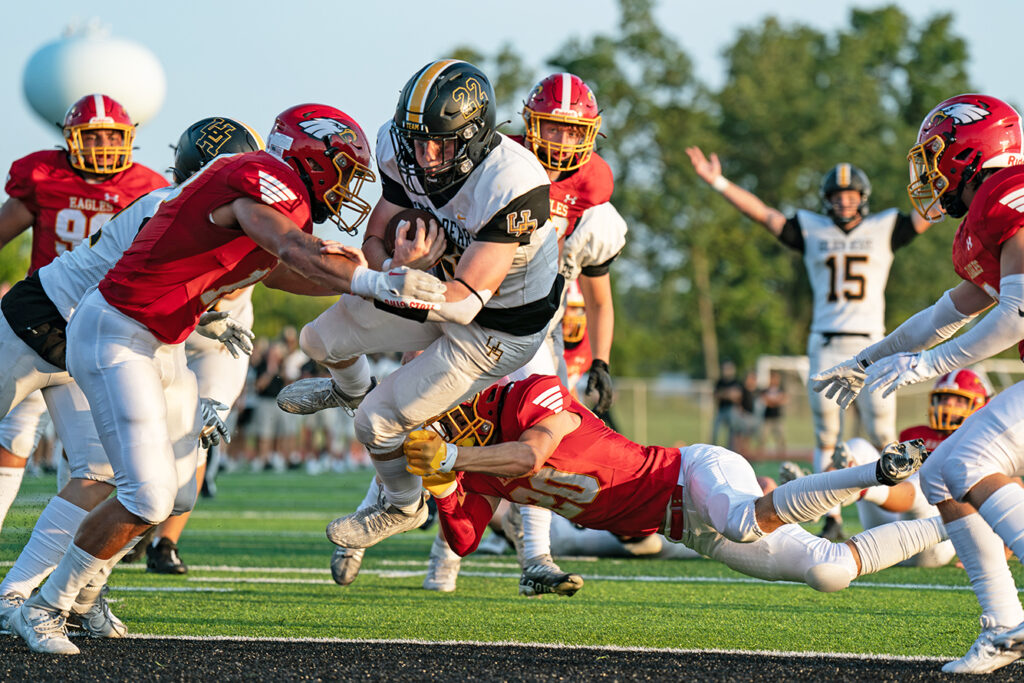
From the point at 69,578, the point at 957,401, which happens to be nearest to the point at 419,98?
the point at 69,578

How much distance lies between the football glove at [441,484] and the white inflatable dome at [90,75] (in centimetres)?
1125

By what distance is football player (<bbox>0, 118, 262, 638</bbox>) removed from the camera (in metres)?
4.31

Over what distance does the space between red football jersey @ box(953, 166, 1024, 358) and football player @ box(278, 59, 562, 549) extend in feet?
4.73

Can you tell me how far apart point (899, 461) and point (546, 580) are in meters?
1.52

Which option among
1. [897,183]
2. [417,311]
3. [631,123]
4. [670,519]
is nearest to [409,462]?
[417,311]

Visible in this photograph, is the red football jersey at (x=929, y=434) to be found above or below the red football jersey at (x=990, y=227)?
below

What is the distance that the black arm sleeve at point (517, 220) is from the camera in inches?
150

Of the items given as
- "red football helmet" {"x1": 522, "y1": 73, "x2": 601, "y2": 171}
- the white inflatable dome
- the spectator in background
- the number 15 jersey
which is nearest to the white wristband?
"red football helmet" {"x1": 522, "y1": 73, "x2": 601, "y2": 171}

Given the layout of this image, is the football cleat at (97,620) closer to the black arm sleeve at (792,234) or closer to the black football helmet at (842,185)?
the black arm sleeve at (792,234)

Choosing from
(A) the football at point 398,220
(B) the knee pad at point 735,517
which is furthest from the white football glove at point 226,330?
(B) the knee pad at point 735,517

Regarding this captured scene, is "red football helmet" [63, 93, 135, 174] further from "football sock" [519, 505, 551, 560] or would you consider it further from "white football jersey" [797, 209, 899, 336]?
"white football jersey" [797, 209, 899, 336]

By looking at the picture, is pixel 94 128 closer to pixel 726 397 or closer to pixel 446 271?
pixel 446 271

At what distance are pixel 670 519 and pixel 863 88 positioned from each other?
3659 centimetres

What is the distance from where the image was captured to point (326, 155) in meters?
4.10
